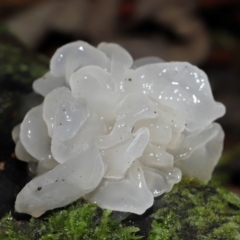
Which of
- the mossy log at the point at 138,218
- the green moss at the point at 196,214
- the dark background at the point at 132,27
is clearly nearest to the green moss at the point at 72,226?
the mossy log at the point at 138,218

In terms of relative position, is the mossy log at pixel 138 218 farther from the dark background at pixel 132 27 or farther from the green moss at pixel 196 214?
the dark background at pixel 132 27

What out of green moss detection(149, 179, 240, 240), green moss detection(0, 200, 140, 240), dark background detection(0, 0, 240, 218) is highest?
green moss detection(149, 179, 240, 240)

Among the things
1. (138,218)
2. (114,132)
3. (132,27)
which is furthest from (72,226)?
(132,27)

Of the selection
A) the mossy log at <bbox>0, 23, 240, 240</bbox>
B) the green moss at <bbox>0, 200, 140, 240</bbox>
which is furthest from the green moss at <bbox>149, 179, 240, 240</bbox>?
the green moss at <bbox>0, 200, 140, 240</bbox>

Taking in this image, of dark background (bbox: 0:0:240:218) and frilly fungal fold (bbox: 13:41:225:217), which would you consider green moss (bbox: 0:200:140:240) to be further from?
dark background (bbox: 0:0:240:218)

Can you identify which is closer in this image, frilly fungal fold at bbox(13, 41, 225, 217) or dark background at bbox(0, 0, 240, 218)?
frilly fungal fold at bbox(13, 41, 225, 217)

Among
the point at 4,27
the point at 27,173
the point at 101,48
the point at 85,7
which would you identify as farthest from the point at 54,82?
the point at 85,7

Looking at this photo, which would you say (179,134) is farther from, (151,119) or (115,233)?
(115,233)
